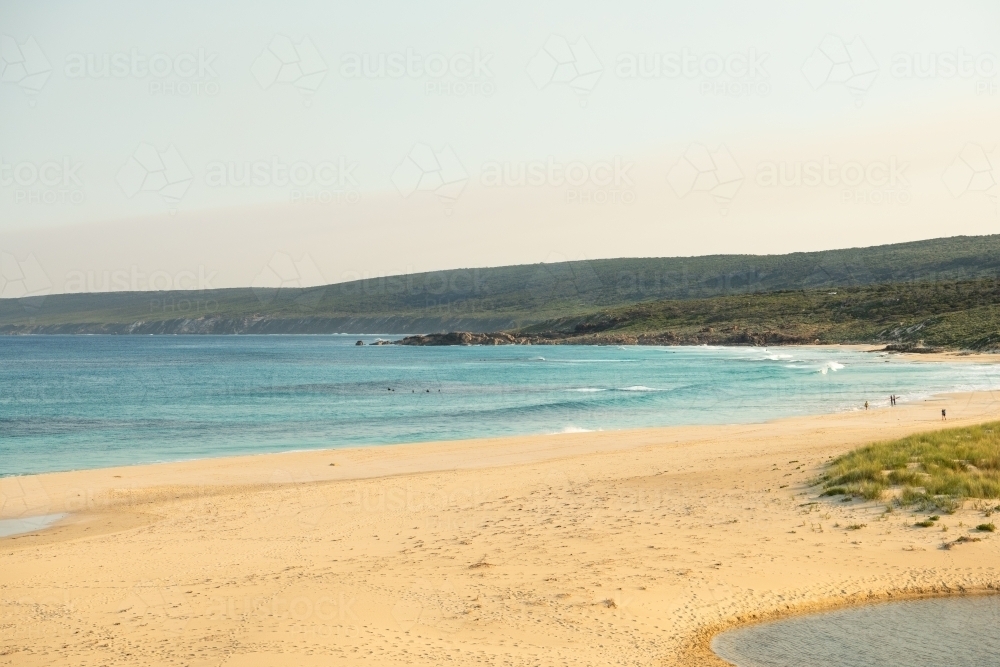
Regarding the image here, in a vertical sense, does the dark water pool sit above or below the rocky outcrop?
above

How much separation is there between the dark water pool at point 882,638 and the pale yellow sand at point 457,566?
357mm

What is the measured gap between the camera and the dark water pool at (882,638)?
8422mm

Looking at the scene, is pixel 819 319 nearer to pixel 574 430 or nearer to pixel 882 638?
pixel 574 430

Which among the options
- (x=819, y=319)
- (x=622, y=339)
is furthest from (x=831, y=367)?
(x=622, y=339)

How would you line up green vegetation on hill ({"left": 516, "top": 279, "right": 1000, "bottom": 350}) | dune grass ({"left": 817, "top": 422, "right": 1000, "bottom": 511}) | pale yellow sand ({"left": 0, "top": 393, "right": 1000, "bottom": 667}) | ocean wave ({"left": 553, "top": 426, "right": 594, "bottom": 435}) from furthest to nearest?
green vegetation on hill ({"left": 516, "top": 279, "right": 1000, "bottom": 350})
ocean wave ({"left": 553, "top": 426, "right": 594, "bottom": 435})
dune grass ({"left": 817, "top": 422, "right": 1000, "bottom": 511})
pale yellow sand ({"left": 0, "top": 393, "right": 1000, "bottom": 667})

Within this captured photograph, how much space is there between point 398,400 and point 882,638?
128 feet

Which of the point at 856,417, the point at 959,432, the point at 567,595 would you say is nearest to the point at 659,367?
the point at 856,417

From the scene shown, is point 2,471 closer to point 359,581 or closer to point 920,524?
point 359,581

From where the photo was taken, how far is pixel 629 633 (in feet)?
29.9

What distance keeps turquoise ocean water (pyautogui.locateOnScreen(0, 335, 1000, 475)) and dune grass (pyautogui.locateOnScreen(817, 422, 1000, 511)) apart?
1623cm

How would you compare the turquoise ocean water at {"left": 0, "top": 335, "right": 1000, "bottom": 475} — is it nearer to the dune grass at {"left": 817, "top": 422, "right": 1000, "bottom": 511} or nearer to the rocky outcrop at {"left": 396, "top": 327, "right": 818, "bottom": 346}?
the dune grass at {"left": 817, "top": 422, "right": 1000, "bottom": 511}

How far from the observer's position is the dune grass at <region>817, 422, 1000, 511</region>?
44.5ft

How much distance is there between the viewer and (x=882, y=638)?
8.99 meters

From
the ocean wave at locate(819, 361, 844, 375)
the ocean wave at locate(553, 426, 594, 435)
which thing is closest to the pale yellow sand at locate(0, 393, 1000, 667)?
the ocean wave at locate(553, 426, 594, 435)
